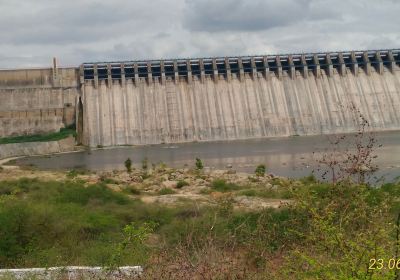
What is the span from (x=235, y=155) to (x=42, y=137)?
17.0 metres

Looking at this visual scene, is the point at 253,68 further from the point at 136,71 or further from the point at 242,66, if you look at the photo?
the point at 136,71

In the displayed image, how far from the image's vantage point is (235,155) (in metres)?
34.4

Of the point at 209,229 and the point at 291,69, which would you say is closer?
the point at 209,229

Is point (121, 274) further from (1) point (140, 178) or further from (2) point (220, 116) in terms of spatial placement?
(2) point (220, 116)

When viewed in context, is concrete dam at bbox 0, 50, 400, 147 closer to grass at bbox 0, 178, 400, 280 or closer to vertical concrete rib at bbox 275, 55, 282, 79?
vertical concrete rib at bbox 275, 55, 282, 79

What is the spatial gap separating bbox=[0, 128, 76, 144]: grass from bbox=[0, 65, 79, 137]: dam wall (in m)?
0.82

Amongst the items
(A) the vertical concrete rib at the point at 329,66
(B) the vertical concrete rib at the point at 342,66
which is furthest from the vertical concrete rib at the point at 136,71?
Answer: (B) the vertical concrete rib at the point at 342,66

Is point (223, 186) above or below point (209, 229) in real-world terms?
above

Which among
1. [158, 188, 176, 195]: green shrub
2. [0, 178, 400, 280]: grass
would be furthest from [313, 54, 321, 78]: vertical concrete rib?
[0, 178, 400, 280]: grass

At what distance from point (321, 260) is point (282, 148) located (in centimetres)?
3272

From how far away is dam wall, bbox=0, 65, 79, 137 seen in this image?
1771 inches

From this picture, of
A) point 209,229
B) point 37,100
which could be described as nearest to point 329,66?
point 37,100

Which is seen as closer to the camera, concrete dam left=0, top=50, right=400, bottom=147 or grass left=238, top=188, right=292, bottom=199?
grass left=238, top=188, right=292, bottom=199

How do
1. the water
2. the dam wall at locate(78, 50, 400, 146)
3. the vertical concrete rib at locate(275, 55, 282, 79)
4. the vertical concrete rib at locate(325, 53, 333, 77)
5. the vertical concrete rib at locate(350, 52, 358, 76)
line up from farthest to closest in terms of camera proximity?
the vertical concrete rib at locate(350, 52, 358, 76) → the vertical concrete rib at locate(325, 53, 333, 77) → the vertical concrete rib at locate(275, 55, 282, 79) → the dam wall at locate(78, 50, 400, 146) → the water
